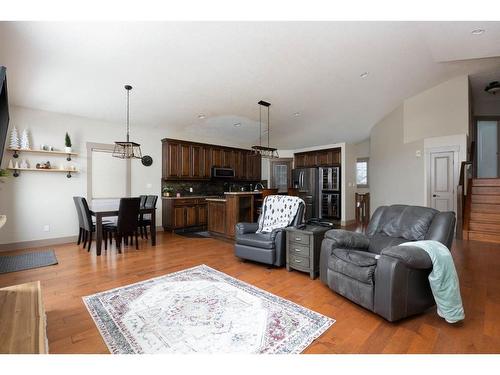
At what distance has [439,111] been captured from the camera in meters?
5.45

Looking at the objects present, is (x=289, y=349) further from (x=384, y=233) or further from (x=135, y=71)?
(x=135, y=71)

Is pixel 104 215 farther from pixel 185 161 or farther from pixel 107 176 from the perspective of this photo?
pixel 185 161

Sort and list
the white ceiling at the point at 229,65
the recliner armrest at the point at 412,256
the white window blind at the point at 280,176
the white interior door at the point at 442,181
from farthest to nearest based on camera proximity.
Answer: the white window blind at the point at 280,176, the white interior door at the point at 442,181, the white ceiling at the point at 229,65, the recliner armrest at the point at 412,256

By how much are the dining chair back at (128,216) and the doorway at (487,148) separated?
9.30 m

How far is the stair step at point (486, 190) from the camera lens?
5.00 meters

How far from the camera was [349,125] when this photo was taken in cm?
649

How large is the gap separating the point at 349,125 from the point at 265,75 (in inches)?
139

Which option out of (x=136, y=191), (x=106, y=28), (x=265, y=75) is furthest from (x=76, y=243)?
(x=265, y=75)

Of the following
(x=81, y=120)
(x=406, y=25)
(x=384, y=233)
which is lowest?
(x=384, y=233)

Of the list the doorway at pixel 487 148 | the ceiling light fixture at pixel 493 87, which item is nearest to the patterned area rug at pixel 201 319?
Result: the ceiling light fixture at pixel 493 87

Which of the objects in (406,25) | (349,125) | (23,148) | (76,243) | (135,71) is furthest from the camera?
(349,125)

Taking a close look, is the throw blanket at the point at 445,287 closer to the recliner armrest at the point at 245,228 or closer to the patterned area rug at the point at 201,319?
the patterned area rug at the point at 201,319

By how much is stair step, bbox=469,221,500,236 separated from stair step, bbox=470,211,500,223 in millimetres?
100

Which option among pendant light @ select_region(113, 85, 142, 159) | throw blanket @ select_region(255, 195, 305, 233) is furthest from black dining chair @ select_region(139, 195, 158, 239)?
throw blanket @ select_region(255, 195, 305, 233)
